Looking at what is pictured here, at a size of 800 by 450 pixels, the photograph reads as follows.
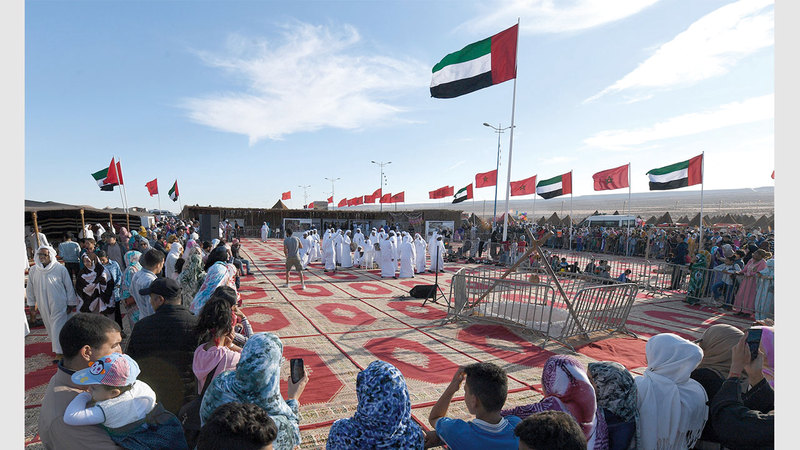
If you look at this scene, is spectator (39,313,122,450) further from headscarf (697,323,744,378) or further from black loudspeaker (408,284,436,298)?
black loudspeaker (408,284,436,298)

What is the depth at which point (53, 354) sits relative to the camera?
4801mm

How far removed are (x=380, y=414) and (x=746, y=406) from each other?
6.60 ft

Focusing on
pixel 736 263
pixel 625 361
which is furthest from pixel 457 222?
pixel 625 361

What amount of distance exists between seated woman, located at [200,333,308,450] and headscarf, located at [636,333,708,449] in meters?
2.14

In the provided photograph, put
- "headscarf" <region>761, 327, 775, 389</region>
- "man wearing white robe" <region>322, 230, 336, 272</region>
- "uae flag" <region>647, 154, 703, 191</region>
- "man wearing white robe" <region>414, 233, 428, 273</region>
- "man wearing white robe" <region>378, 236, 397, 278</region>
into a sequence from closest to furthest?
"headscarf" <region>761, 327, 775, 389</region> < "man wearing white robe" <region>378, 236, 397, 278</region> < "man wearing white robe" <region>322, 230, 336, 272</region> < "uae flag" <region>647, 154, 703, 191</region> < "man wearing white robe" <region>414, 233, 428, 273</region>

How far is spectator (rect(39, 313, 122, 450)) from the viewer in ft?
5.30

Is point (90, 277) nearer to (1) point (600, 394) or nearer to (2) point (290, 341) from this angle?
(2) point (290, 341)

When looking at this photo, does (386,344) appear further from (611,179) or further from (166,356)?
(611,179)

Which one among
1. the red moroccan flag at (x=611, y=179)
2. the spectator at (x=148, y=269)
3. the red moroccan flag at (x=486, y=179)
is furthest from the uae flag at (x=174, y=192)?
the red moroccan flag at (x=611, y=179)

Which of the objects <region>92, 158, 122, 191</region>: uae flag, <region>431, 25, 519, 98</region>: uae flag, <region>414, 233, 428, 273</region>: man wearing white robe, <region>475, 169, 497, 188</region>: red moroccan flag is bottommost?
<region>414, 233, 428, 273</region>: man wearing white robe

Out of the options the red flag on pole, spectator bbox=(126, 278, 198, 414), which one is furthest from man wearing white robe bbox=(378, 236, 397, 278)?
the red flag on pole

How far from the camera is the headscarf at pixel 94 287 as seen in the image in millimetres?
4984

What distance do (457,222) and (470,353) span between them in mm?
31654

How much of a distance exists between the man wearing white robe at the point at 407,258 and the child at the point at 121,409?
36.0ft
